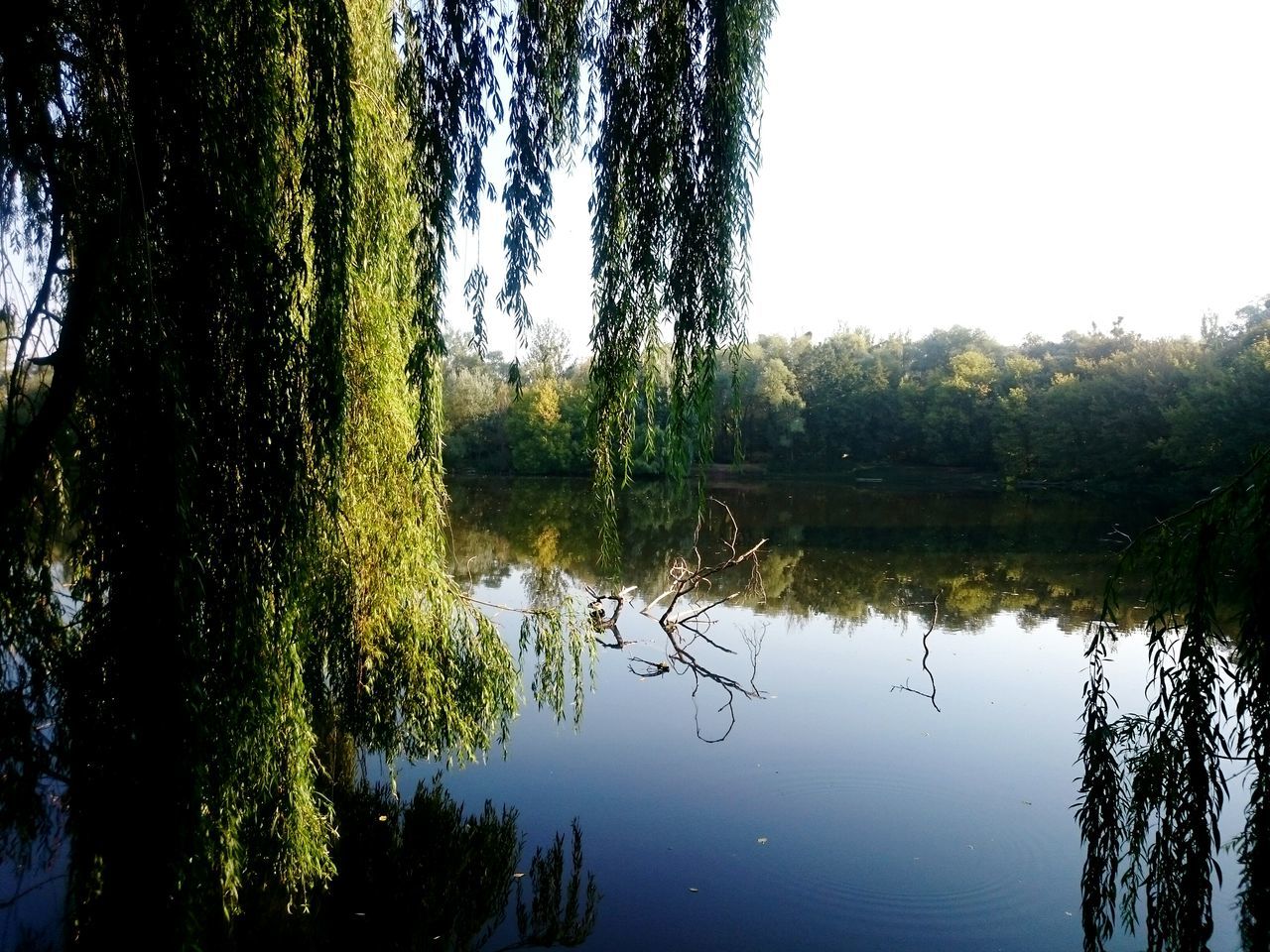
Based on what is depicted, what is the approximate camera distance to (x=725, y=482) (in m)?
36.6

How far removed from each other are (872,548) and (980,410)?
2426 cm

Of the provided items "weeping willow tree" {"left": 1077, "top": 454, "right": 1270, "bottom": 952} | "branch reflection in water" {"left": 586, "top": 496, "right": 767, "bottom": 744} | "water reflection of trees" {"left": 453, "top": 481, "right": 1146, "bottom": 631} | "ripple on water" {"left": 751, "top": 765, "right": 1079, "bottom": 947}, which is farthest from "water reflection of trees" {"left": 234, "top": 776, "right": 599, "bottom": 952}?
"water reflection of trees" {"left": 453, "top": 481, "right": 1146, "bottom": 631}

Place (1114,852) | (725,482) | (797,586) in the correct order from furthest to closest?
(725,482) < (797,586) < (1114,852)

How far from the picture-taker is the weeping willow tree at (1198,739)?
1.62 m

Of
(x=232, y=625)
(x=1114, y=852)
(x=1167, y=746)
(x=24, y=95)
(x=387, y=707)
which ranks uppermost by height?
(x=24, y=95)

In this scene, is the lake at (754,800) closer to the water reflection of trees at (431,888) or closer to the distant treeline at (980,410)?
the water reflection of trees at (431,888)

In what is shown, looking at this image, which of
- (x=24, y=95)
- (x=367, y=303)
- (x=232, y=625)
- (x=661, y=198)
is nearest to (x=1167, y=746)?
(x=661, y=198)

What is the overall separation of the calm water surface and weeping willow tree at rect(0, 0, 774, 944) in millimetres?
977

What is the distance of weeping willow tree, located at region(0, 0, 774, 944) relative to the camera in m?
2.07

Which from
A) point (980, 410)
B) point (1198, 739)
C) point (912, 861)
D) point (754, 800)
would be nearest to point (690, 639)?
point (754, 800)

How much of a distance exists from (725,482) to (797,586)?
22025mm

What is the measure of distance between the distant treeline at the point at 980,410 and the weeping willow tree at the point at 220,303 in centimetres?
1770

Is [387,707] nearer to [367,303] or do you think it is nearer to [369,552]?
[369,552]

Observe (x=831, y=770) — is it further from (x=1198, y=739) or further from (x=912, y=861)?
(x=1198, y=739)
